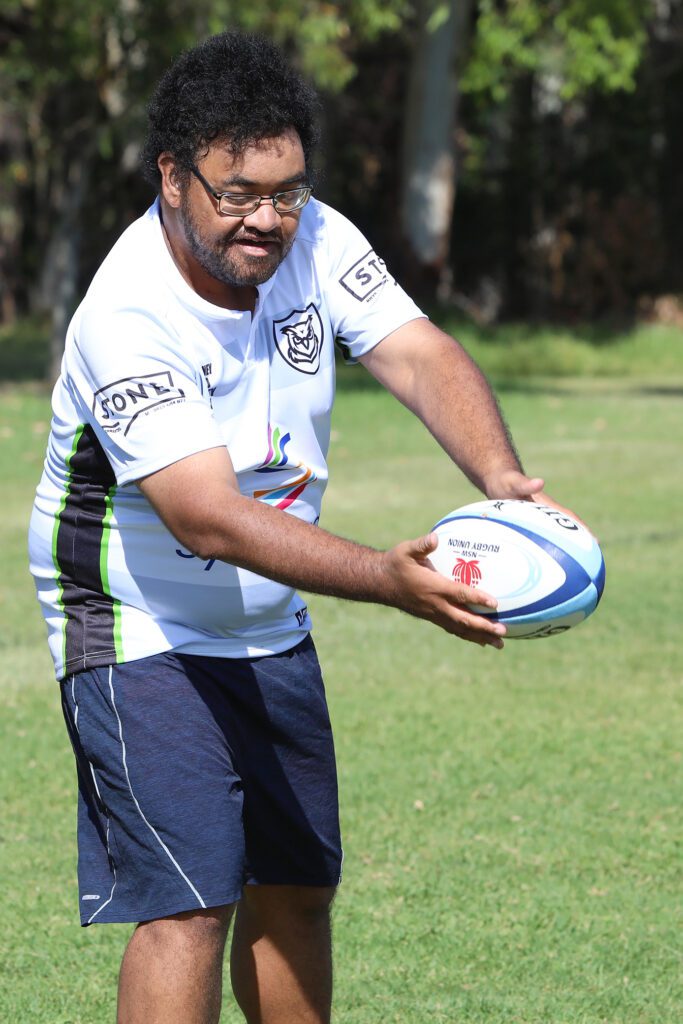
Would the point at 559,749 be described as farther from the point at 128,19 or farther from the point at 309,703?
the point at 128,19

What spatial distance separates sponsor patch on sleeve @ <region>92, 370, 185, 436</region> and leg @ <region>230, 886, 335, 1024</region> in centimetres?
114

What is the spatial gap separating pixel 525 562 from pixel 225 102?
1065 mm

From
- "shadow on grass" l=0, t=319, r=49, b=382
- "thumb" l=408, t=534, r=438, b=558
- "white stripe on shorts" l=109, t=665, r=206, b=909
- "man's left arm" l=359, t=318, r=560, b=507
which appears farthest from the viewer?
"shadow on grass" l=0, t=319, r=49, b=382

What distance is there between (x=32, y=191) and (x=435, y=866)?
101ft

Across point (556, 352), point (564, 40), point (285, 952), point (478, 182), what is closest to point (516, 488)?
point (285, 952)

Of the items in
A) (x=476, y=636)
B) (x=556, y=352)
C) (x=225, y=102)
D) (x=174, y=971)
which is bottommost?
(x=556, y=352)

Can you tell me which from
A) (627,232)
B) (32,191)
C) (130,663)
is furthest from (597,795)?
(32,191)

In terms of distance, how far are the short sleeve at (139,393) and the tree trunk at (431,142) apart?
72.5 ft

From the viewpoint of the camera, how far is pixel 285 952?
363cm

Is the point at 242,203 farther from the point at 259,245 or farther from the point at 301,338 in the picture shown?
the point at 301,338

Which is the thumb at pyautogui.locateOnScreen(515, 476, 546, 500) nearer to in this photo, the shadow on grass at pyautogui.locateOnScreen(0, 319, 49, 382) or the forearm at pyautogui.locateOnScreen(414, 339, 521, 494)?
the forearm at pyautogui.locateOnScreen(414, 339, 521, 494)

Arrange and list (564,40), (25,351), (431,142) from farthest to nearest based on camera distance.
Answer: (25,351) → (431,142) → (564,40)

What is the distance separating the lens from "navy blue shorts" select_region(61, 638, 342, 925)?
125 inches

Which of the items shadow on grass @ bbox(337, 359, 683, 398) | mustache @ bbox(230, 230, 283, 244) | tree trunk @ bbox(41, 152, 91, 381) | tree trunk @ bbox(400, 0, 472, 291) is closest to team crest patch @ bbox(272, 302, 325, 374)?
mustache @ bbox(230, 230, 283, 244)
